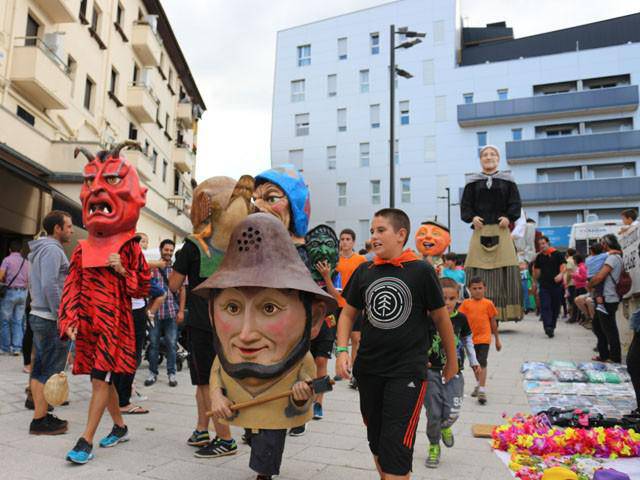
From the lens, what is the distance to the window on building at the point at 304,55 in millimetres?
40438

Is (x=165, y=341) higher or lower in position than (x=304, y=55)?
lower

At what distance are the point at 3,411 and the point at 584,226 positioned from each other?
18.1 m

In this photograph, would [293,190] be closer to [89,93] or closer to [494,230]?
[494,230]

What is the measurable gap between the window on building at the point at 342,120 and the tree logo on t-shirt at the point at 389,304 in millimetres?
36030

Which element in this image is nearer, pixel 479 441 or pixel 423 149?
pixel 479 441

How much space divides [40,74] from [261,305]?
44.4ft

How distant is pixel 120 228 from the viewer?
428 cm

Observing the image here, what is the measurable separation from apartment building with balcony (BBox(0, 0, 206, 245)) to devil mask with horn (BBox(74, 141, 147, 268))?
725 cm

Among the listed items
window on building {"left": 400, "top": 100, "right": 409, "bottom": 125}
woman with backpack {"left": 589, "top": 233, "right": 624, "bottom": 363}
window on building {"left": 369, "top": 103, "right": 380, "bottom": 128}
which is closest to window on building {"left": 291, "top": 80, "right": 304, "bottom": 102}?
window on building {"left": 369, "top": 103, "right": 380, "bottom": 128}

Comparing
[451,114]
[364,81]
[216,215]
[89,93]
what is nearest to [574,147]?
[451,114]

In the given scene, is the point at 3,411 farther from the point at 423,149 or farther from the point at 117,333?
the point at 423,149

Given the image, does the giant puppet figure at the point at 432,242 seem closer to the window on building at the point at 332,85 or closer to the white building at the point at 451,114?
the white building at the point at 451,114

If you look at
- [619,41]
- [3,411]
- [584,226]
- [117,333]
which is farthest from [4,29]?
[619,41]

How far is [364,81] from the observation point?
38406mm
